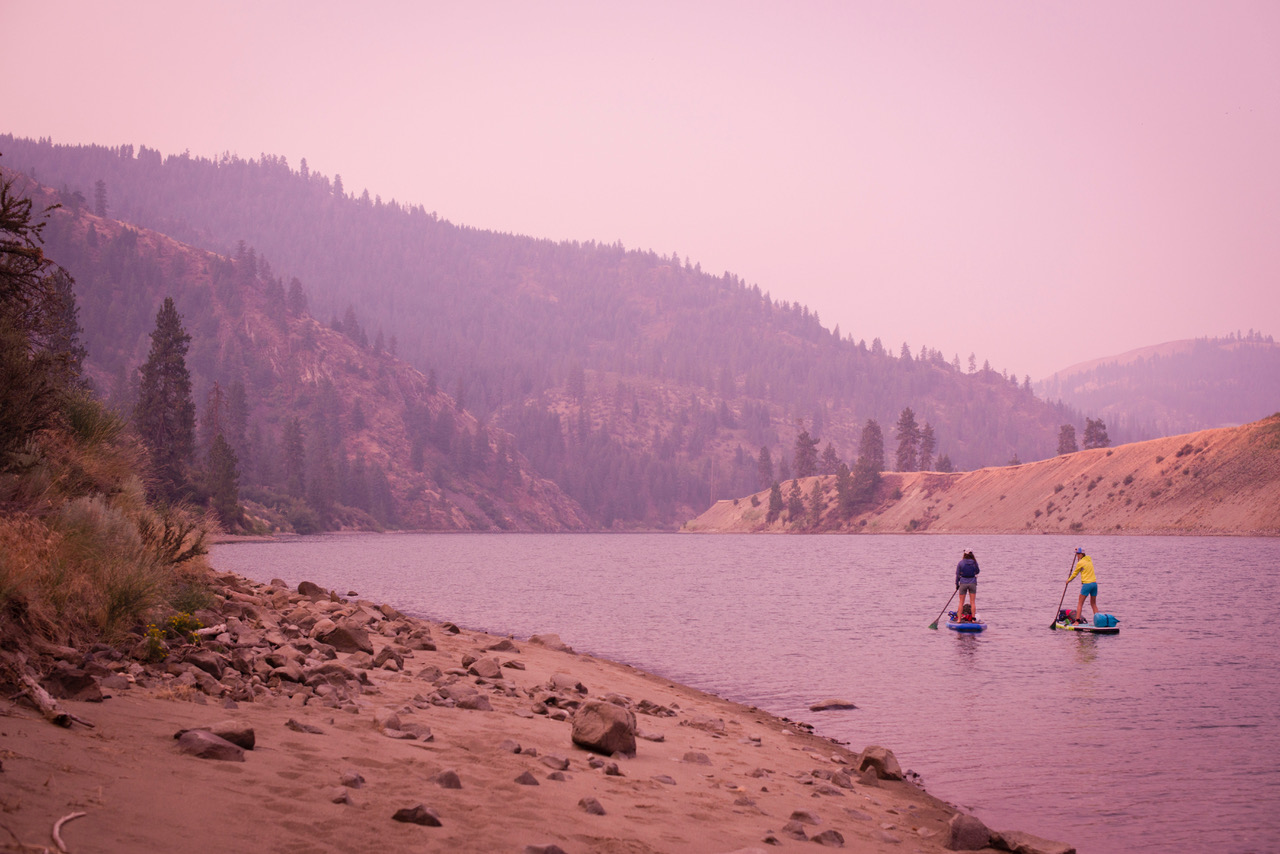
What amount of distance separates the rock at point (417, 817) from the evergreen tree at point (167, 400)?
80287mm

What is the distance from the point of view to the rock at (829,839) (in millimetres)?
8828

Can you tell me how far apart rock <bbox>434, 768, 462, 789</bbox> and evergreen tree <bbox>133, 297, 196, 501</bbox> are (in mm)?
79152

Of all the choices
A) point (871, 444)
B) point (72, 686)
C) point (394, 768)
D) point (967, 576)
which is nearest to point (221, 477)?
A: point (967, 576)

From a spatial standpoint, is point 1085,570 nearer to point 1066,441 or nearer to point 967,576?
point 967,576

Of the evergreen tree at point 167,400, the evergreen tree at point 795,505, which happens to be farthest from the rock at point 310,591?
the evergreen tree at point 795,505

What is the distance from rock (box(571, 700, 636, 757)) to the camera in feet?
37.0

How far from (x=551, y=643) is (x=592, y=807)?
15.6 metres

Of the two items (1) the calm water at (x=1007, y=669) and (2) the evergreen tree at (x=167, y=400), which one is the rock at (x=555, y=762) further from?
(2) the evergreen tree at (x=167, y=400)

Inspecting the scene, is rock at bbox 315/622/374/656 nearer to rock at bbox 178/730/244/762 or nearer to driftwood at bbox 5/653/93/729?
driftwood at bbox 5/653/93/729

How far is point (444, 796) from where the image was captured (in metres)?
8.10

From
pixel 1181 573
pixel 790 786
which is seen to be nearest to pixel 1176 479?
pixel 1181 573

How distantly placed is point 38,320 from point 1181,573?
60.2m

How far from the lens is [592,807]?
27.8 ft

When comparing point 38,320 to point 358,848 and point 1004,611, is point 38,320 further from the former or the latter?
point 1004,611
